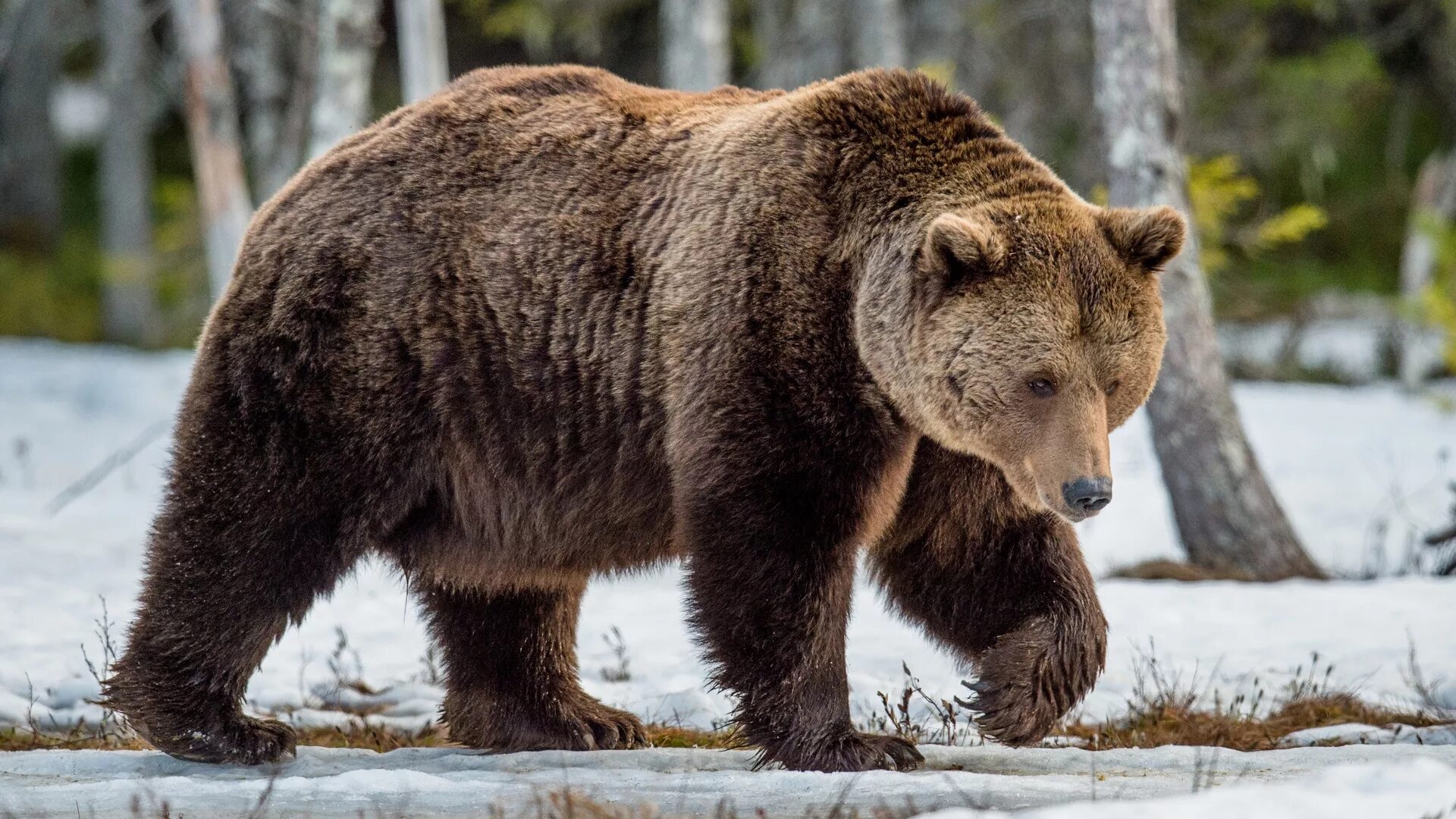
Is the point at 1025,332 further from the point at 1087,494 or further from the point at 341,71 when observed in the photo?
the point at 341,71

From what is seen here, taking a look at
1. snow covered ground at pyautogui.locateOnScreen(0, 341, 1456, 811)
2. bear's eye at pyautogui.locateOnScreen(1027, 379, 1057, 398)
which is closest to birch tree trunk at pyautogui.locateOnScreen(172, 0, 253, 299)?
snow covered ground at pyautogui.locateOnScreen(0, 341, 1456, 811)

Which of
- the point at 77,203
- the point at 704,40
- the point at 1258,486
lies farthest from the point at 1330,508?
the point at 77,203

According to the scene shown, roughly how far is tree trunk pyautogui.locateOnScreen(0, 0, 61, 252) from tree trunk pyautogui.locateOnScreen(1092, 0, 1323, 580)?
18.4 metres

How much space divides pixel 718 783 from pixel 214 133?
29.2 ft

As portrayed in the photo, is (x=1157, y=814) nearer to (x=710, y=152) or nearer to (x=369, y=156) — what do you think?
(x=710, y=152)

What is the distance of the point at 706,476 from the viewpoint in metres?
4.34

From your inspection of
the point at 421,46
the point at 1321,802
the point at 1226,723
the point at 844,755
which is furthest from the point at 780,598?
the point at 421,46

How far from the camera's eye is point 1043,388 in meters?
4.16

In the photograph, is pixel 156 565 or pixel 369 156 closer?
pixel 156 565

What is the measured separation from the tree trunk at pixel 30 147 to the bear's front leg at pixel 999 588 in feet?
67.1

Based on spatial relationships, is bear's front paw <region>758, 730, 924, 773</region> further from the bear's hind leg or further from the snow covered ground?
the bear's hind leg

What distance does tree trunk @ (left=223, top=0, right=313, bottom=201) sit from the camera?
13.7 metres

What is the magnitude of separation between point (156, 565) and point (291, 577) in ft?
1.43

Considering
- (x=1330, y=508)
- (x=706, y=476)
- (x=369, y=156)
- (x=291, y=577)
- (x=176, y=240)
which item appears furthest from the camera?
(x=176, y=240)
